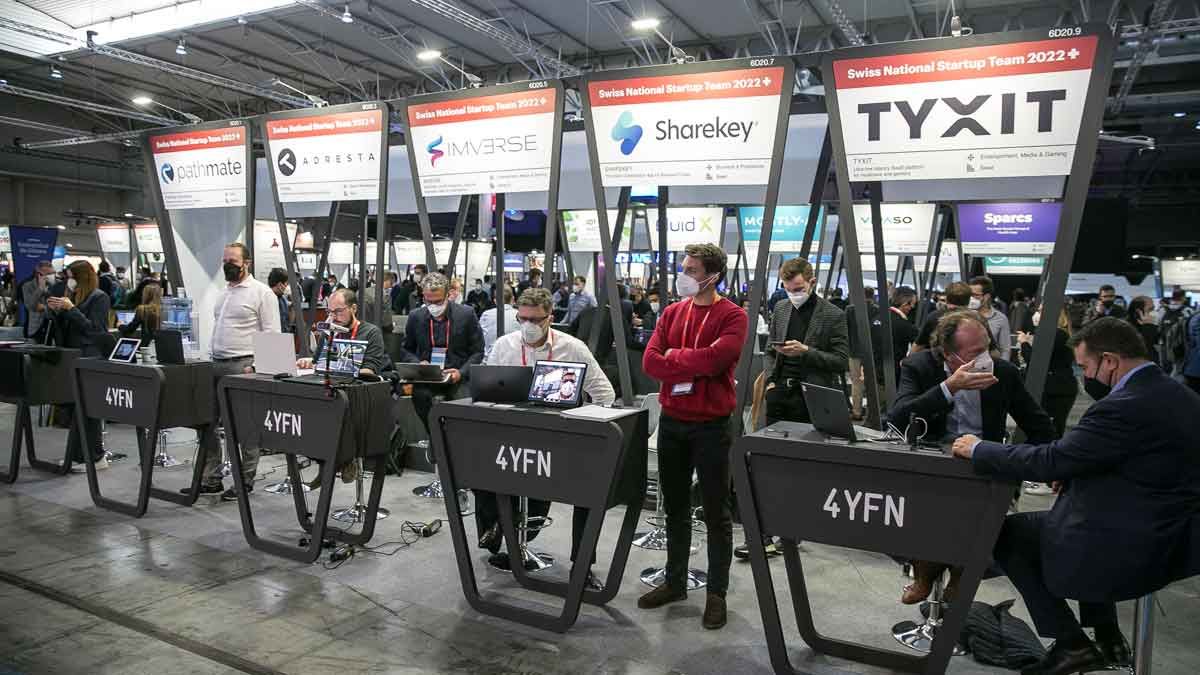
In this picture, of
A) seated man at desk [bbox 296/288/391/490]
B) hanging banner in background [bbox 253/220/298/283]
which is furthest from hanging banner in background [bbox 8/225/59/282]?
seated man at desk [bbox 296/288/391/490]

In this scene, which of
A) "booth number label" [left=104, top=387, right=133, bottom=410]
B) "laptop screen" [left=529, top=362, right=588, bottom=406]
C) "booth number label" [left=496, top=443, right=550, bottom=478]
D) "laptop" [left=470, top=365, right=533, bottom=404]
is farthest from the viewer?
"booth number label" [left=104, top=387, right=133, bottom=410]

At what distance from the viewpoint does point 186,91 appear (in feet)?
59.7

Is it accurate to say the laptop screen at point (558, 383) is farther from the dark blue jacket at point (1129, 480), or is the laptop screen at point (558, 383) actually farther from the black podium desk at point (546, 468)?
the dark blue jacket at point (1129, 480)

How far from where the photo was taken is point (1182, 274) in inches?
687

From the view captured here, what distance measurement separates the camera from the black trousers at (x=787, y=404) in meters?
4.36

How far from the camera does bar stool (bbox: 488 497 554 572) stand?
13.0 feet

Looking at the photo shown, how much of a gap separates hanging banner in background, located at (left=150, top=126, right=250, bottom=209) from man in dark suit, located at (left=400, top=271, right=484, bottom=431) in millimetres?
2518

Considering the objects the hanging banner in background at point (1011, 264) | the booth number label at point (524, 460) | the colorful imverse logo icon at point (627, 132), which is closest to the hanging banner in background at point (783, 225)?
the hanging banner in background at point (1011, 264)

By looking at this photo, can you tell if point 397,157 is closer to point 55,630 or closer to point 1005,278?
point 55,630

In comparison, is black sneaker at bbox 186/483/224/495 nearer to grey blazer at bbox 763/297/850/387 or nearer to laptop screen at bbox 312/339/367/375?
laptop screen at bbox 312/339/367/375

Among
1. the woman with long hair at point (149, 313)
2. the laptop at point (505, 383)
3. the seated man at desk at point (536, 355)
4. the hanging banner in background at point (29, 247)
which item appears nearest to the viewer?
the laptop at point (505, 383)

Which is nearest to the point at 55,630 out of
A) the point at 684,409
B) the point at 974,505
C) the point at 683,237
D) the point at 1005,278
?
the point at 684,409

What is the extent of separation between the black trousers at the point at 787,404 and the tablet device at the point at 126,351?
4.05 meters

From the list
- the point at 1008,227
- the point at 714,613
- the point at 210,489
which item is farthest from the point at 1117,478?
the point at 1008,227
